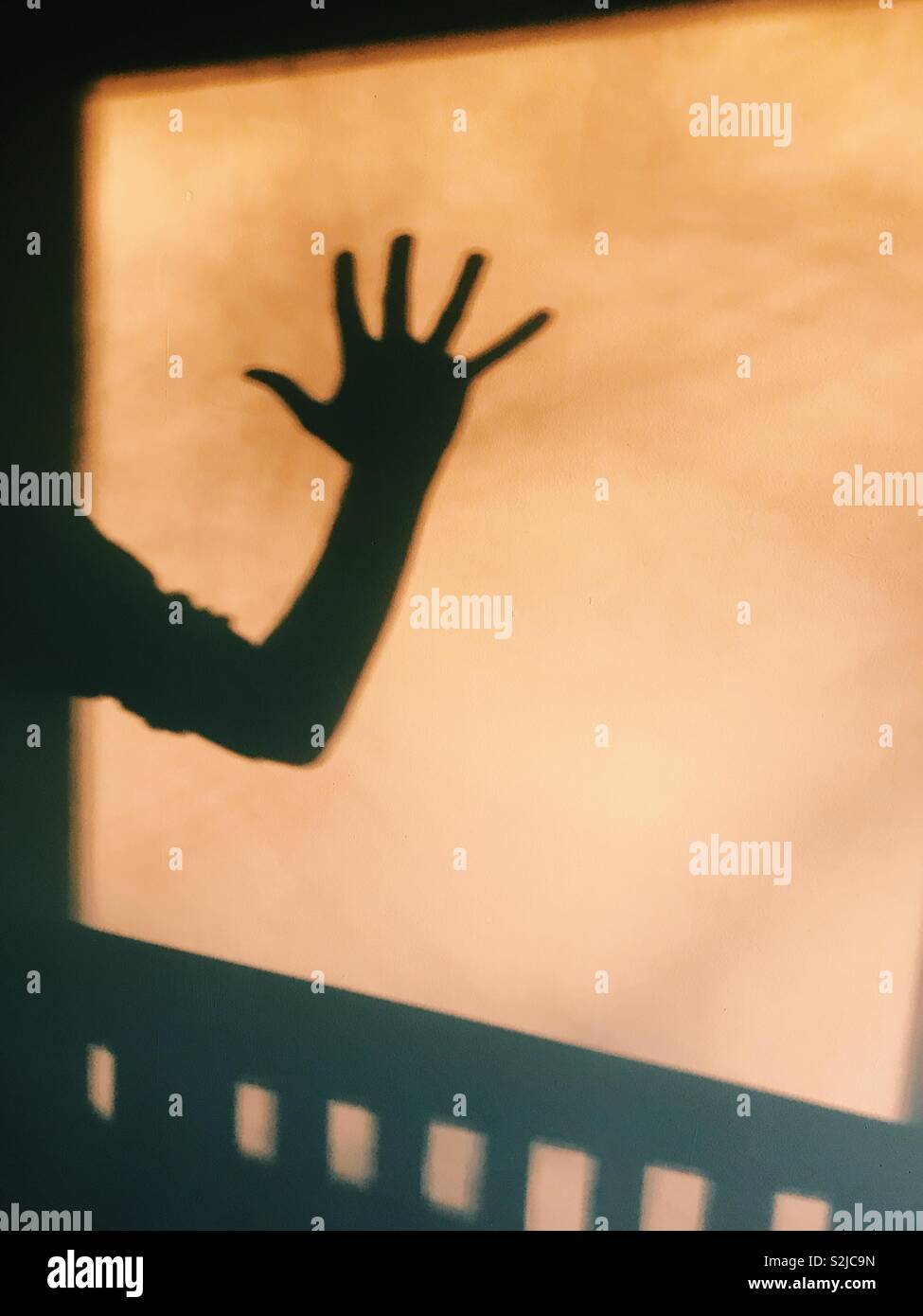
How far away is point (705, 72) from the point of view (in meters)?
1.83

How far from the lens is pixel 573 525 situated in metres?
1.90

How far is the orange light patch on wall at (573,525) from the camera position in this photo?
1842 millimetres

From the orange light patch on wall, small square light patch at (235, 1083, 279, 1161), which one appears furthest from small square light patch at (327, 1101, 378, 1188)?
the orange light patch on wall

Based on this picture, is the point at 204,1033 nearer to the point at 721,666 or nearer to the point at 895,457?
the point at 721,666

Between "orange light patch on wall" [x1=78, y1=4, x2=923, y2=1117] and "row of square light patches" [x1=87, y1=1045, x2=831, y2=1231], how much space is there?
286 millimetres

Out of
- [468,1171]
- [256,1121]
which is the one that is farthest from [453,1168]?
[256,1121]

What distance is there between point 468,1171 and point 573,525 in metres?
1.52

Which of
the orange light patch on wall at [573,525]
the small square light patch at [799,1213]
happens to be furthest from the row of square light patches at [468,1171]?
the orange light patch on wall at [573,525]

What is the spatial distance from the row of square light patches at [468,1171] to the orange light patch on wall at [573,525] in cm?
29

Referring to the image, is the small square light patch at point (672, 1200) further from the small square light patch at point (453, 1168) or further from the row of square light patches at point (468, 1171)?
the small square light patch at point (453, 1168)

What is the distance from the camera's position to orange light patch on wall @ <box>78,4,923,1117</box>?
1842mm

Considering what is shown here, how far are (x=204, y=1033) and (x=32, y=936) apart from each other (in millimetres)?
461

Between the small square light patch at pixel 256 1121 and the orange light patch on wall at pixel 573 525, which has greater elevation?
the orange light patch on wall at pixel 573 525

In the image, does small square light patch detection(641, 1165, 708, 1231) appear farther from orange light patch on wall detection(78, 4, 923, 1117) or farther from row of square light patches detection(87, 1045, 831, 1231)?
orange light patch on wall detection(78, 4, 923, 1117)
